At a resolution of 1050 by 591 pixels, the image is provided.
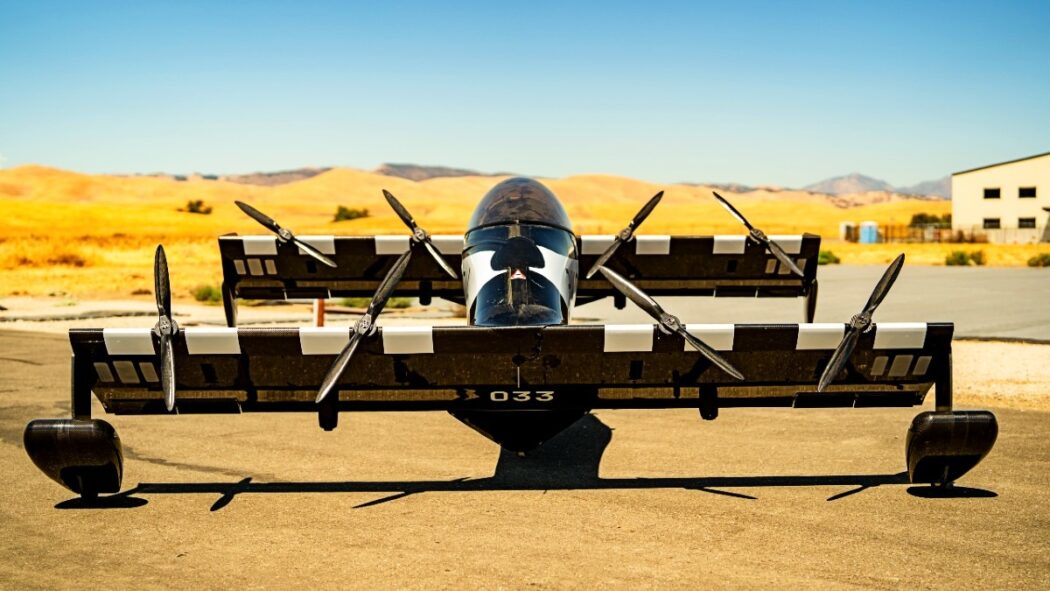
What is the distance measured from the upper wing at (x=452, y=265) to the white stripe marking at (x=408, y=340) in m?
5.55

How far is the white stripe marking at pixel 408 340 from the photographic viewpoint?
7203 millimetres

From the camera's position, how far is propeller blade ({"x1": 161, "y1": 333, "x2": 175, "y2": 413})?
278 inches

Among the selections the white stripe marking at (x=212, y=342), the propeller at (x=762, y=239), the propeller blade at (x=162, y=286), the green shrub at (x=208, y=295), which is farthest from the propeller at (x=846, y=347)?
the green shrub at (x=208, y=295)

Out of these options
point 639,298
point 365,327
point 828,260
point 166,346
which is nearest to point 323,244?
point 166,346

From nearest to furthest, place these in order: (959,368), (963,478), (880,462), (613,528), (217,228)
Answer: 1. (613,528)
2. (963,478)
3. (880,462)
4. (959,368)
5. (217,228)

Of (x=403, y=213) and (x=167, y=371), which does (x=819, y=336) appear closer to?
(x=167, y=371)

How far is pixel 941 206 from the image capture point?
171500 mm

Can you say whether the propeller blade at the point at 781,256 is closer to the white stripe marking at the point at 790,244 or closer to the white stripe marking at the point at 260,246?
the white stripe marking at the point at 790,244

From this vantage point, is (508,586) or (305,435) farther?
(305,435)

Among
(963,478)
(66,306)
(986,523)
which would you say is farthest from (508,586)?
(66,306)

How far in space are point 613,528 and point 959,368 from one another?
10.7 m

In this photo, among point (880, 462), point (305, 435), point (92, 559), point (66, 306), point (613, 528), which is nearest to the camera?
point (92, 559)

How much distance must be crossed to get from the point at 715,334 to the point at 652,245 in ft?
18.9

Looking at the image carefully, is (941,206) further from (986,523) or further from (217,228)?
(986,523)
